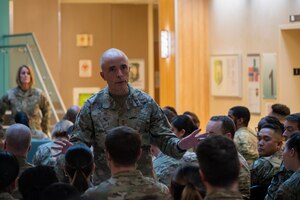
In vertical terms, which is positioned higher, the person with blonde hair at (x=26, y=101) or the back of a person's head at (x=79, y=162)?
the person with blonde hair at (x=26, y=101)

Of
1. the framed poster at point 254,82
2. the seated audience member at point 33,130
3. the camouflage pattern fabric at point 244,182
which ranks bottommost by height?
the camouflage pattern fabric at point 244,182

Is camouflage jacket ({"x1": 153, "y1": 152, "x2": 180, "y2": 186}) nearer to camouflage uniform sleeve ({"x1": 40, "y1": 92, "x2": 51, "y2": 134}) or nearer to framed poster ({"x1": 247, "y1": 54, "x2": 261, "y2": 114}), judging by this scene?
camouflage uniform sleeve ({"x1": 40, "y1": 92, "x2": 51, "y2": 134})

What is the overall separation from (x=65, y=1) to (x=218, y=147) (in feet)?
60.2

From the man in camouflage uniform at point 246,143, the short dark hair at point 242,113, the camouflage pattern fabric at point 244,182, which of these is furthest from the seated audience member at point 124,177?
the short dark hair at point 242,113

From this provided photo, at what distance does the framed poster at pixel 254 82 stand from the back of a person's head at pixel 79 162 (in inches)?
362

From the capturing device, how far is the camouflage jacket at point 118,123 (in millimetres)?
5477

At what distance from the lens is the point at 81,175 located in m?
5.10

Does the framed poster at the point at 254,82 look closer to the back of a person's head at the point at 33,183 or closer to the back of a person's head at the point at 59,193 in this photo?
the back of a person's head at the point at 33,183

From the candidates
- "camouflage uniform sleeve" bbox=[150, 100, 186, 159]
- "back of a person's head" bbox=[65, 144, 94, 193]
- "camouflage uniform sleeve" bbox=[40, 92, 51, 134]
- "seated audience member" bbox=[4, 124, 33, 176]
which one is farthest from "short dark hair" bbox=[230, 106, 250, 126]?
"back of a person's head" bbox=[65, 144, 94, 193]

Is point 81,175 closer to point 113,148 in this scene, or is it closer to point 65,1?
point 113,148

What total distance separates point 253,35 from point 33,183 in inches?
412

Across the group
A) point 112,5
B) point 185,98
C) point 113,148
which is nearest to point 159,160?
point 113,148

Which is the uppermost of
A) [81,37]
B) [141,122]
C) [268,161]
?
[81,37]

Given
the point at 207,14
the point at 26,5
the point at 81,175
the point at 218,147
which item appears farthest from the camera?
the point at 26,5
